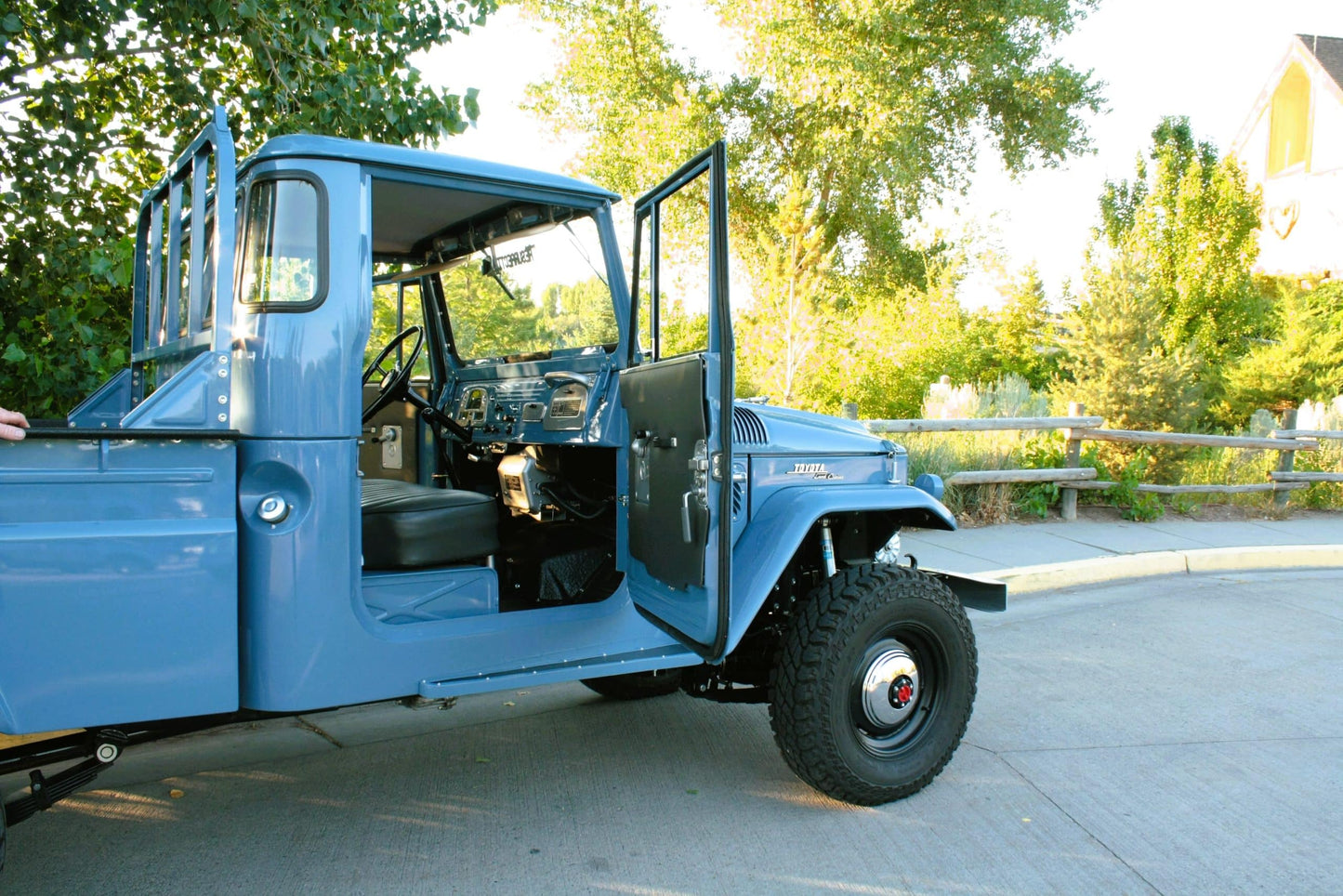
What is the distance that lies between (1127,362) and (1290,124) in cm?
1808

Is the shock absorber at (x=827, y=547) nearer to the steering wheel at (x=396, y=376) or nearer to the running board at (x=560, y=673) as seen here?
the running board at (x=560, y=673)

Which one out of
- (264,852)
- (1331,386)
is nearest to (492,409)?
(264,852)

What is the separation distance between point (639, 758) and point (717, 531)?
1.39 meters

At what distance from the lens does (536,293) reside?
373cm

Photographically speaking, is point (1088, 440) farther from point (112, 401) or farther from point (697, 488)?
point (112, 401)

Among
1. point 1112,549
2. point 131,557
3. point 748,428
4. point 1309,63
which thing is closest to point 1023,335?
point 1309,63

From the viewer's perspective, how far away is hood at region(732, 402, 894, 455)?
11.6ft

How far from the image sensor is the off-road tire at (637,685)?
4496mm

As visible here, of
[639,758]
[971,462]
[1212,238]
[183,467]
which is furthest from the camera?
[1212,238]

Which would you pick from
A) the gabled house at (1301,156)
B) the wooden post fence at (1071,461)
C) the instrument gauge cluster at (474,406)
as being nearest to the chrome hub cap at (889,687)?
the instrument gauge cluster at (474,406)

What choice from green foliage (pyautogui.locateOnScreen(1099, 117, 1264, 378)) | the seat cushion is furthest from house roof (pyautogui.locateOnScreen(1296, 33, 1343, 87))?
the seat cushion

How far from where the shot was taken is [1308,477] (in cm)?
1164

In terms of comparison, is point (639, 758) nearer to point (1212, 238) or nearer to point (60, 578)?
point (60, 578)

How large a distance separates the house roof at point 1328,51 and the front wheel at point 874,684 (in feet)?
100
